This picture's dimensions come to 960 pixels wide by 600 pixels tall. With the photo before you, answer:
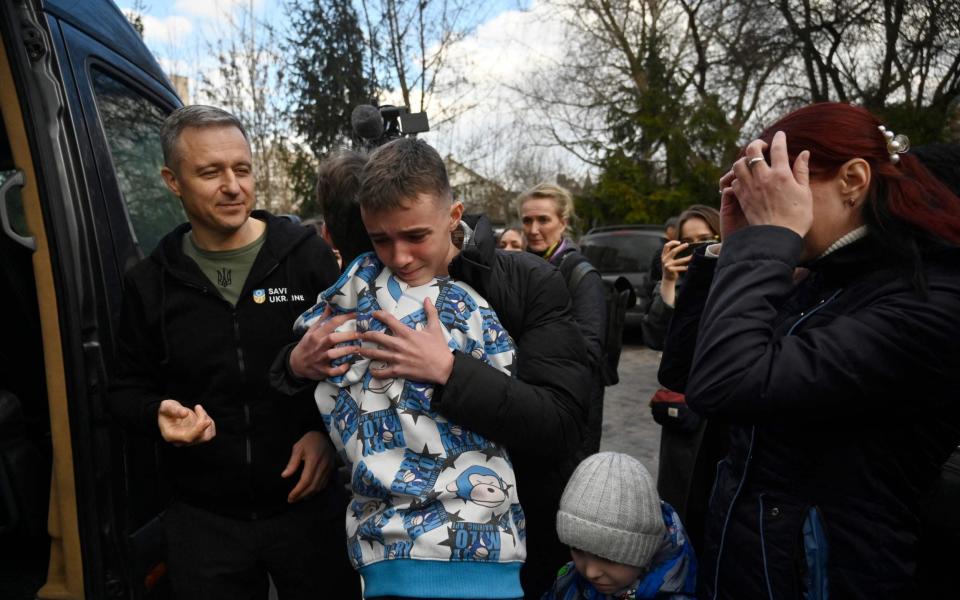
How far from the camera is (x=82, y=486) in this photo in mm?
1857

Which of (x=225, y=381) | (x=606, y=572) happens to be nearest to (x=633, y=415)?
(x=606, y=572)

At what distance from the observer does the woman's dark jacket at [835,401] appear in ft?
4.30

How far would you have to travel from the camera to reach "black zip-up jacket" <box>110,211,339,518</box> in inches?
76.1

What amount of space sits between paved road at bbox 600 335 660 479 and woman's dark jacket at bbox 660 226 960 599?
4027 mm

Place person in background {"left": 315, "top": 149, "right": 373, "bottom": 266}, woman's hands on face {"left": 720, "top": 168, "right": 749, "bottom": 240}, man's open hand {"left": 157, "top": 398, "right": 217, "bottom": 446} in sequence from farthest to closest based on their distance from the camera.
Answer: person in background {"left": 315, "top": 149, "right": 373, "bottom": 266} → man's open hand {"left": 157, "top": 398, "right": 217, "bottom": 446} → woman's hands on face {"left": 720, "top": 168, "right": 749, "bottom": 240}

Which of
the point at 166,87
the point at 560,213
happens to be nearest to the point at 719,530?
the point at 166,87

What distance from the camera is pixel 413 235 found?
64.5 inches

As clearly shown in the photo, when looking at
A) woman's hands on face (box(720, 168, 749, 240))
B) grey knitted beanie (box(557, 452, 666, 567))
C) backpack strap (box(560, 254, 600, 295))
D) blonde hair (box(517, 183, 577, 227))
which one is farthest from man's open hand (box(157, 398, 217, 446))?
blonde hair (box(517, 183, 577, 227))

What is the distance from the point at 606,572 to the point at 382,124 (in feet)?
7.16

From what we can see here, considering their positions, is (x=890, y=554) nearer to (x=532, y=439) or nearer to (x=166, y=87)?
(x=532, y=439)

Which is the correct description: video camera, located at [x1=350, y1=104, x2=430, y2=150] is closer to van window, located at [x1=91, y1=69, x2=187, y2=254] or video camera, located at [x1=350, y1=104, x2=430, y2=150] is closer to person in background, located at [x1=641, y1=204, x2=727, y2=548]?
van window, located at [x1=91, y1=69, x2=187, y2=254]

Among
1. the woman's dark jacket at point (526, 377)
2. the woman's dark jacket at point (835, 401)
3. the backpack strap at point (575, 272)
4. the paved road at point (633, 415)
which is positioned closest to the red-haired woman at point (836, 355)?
the woman's dark jacket at point (835, 401)

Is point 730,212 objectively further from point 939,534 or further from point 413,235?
point 939,534

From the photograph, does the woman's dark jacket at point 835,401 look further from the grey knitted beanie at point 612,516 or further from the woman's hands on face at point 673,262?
the woman's hands on face at point 673,262
